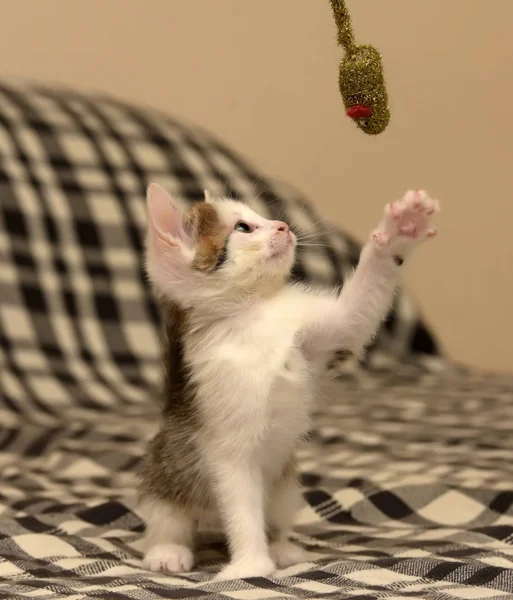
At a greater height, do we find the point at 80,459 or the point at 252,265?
the point at 252,265

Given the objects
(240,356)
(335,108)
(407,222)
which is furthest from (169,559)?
(335,108)

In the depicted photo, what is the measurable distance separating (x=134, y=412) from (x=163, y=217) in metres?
1.14

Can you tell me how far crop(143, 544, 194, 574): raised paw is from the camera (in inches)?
44.8

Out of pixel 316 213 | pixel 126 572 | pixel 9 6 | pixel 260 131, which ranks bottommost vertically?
pixel 126 572

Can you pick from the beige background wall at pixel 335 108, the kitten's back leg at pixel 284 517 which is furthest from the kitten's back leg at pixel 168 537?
the beige background wall at pixel 335 108

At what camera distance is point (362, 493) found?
59.4 inches

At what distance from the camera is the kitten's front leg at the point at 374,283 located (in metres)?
1.03

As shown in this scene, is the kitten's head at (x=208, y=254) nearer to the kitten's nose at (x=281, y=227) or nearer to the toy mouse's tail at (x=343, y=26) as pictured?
the kitten's nose at (x=281, y=227)

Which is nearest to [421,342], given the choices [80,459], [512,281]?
[512,281]

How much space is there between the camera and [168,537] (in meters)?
1.17

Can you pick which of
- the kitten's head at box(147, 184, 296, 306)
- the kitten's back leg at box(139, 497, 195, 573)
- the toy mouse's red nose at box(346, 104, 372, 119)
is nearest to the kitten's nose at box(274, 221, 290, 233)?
the kitten's head at box(147, 184, 296, 306)

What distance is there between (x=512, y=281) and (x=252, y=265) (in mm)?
1865

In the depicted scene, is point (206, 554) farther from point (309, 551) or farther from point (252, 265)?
point (252, 265)

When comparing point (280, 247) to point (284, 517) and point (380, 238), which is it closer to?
point (380, 238)
